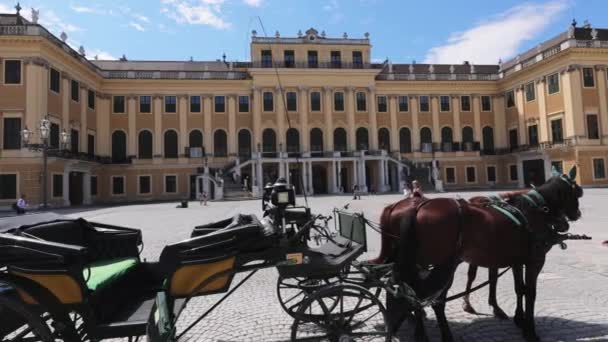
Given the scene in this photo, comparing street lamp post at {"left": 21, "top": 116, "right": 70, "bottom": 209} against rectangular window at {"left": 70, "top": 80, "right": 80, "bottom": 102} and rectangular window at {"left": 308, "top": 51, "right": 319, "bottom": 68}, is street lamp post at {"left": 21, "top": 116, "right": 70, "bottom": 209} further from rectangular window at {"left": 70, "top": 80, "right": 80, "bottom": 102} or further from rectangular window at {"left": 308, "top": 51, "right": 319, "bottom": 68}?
rectangular window at {"left": 308, "top": 51, "right": 319, "bottom": 68}

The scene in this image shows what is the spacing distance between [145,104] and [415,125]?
28.2 metres

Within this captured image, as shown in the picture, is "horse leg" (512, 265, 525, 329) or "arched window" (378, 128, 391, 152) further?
"arched window" (378, 128, 391, 152)

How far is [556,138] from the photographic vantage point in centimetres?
3603

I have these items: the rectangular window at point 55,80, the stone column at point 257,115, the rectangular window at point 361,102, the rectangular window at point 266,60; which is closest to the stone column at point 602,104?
the rectangular window at point 361,102

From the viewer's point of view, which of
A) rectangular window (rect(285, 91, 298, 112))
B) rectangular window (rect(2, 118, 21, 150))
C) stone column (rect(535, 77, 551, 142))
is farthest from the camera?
rectangular window (rect(285, 91, 298, 112))

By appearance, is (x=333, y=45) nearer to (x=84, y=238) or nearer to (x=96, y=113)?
(x=96, y=113)

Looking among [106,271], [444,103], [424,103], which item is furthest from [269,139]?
[106,271]

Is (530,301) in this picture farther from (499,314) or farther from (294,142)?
(294,142)

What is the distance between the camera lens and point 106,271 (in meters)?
3.52

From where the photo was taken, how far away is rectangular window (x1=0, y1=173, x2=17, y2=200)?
26.4 meters

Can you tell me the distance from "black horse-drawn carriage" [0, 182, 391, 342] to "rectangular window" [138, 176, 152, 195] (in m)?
36.2

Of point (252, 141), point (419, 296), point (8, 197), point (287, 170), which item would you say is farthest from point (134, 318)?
point (252, 141)

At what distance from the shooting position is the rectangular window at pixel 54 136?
28.1 m

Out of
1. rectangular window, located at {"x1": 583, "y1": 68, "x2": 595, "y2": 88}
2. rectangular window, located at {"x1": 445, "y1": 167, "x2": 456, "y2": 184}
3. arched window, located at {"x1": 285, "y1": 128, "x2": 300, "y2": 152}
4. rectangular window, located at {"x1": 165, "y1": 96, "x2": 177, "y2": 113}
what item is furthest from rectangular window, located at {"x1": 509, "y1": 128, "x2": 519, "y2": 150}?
rectangular window, located at {"x1": 165, "y1": 96, "x2": 177, "y2": 113}
